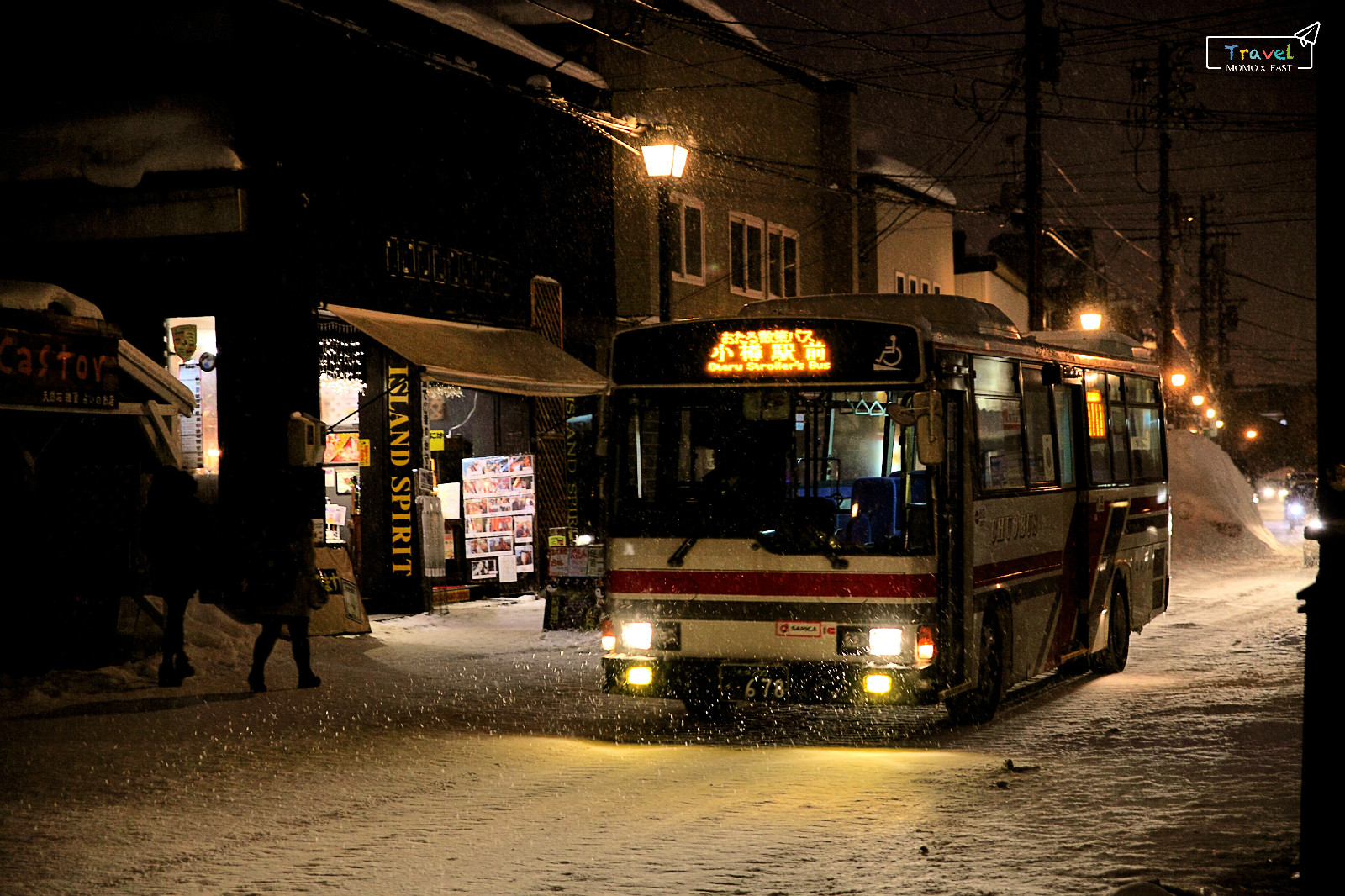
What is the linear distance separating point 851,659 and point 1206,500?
29.2 metres

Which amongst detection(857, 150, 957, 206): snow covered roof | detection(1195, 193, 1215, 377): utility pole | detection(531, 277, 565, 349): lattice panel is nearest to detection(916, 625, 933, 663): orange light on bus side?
detection(531, 277, 565, 349): lattice panel

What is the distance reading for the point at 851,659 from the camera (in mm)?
10562

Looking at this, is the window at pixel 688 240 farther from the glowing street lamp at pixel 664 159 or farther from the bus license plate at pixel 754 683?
the bus license plate at pixel 754 683

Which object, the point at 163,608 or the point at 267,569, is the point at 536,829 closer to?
the point at 267,569

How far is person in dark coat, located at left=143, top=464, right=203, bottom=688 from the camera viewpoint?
13422mm

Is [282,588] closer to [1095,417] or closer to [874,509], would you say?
[874,509]

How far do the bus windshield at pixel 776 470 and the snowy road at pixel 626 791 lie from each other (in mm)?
1566

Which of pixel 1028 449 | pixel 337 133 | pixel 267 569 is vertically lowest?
pixel 267 569

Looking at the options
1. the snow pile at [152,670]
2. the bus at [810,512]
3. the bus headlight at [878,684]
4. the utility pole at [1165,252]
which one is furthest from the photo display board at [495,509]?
the utility pole at [1165,252]

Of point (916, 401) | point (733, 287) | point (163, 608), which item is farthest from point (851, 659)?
point (733, 287)

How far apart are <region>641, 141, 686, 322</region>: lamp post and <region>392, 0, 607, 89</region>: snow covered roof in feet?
15.6

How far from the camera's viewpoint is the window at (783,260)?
33594mm

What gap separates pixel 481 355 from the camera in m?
20.4

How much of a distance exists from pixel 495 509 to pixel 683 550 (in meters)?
12.5
